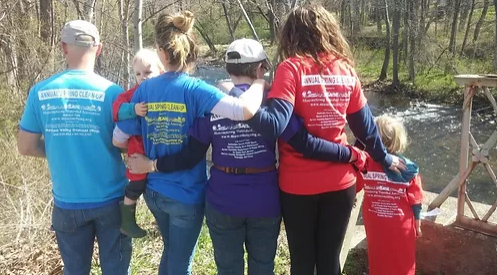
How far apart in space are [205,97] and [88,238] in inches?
39.8

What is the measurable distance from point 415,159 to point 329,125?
1107cm

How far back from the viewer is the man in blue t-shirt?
7.85 feet

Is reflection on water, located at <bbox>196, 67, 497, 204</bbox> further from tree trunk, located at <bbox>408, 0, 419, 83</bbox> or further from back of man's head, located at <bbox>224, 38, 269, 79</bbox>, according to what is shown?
back of man's head, located at <bbox>224, 38, 269, 79</bbox>

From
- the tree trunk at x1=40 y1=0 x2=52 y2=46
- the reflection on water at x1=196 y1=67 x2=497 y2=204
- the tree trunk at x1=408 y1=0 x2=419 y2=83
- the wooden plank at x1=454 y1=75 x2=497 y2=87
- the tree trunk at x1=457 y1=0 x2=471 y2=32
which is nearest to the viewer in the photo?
the wooden plank at x1=454 y1=75 x2=497 y2=87

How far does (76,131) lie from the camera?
2426 mm

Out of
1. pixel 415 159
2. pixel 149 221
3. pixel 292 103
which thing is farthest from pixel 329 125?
pixel 415 159

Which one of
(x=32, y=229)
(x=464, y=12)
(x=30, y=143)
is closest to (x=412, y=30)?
(x=464, y=12)

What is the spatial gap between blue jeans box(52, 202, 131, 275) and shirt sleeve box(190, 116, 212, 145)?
61 cm

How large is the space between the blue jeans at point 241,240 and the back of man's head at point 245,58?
0.71m

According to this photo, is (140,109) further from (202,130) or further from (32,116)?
(32,116)

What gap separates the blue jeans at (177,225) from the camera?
8.11 feet

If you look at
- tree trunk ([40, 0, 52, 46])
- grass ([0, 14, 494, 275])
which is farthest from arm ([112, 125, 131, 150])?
tree trunk ([40, 0, 52, 46])

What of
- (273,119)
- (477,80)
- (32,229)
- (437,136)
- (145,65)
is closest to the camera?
(273,119)

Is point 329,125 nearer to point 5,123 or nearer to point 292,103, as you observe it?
point 292,103
